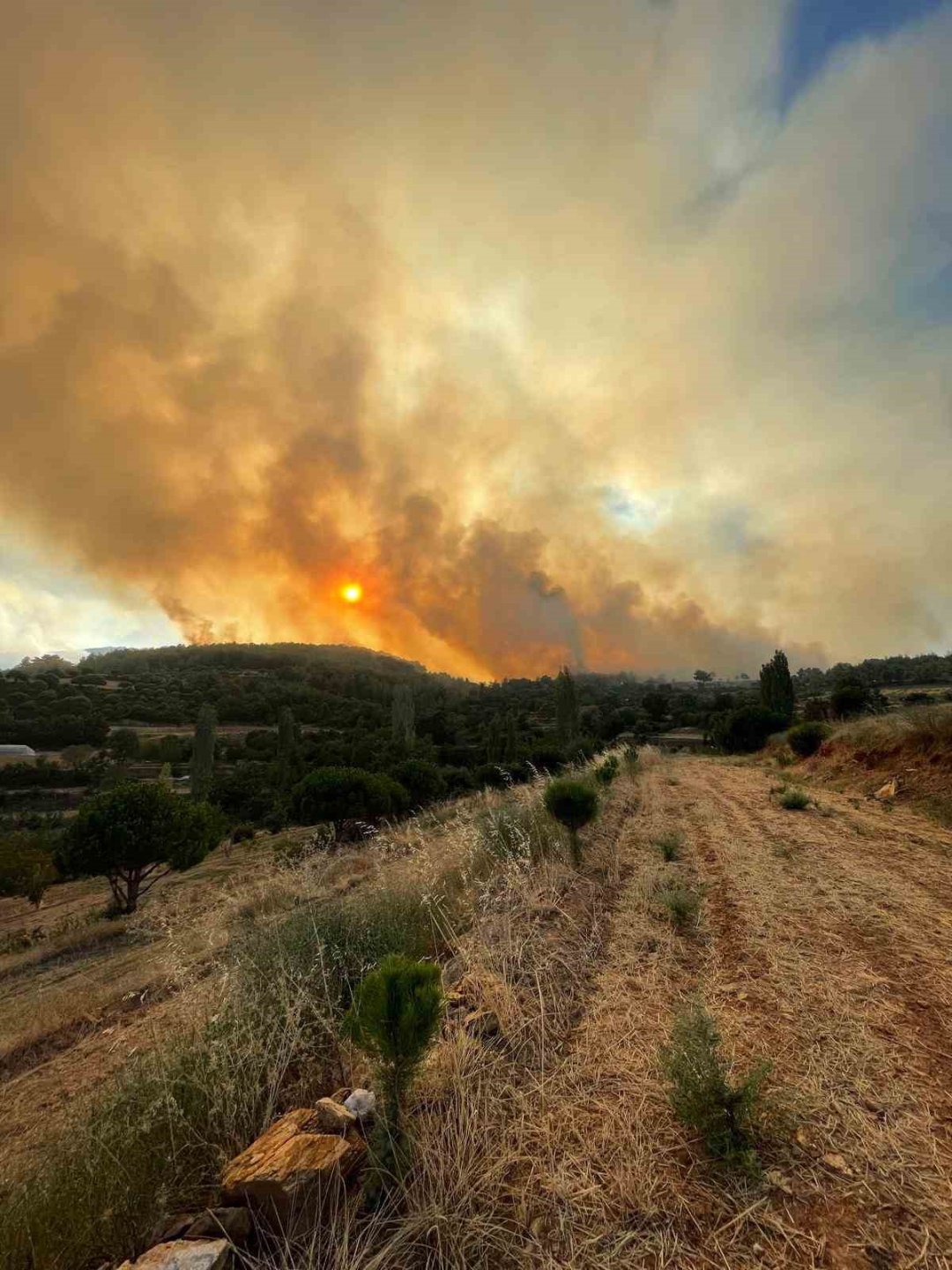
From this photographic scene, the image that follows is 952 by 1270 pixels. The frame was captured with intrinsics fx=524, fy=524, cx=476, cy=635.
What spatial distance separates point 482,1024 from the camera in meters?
4.35

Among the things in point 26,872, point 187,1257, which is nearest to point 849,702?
point 187,1257

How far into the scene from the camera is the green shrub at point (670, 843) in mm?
10781

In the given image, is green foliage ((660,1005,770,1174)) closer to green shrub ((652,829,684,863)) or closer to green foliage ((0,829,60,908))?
green shrub ((652,829,684,863))

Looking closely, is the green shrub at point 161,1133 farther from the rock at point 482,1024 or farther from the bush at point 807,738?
the bush at point 807,738

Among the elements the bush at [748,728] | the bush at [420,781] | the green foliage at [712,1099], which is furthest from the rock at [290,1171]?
the bush at [748,728]

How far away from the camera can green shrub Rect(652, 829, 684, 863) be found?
1078cm

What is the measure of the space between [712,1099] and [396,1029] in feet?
6.54

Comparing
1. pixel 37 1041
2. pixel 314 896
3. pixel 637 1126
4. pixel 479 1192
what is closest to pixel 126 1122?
pixel 479 1192

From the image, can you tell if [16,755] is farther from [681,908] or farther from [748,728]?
[748,728]

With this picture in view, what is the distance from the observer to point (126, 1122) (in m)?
3.25

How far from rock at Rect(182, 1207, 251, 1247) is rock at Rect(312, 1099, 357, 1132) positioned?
0.62 meters

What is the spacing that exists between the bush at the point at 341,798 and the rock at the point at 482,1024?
2523 centimetres

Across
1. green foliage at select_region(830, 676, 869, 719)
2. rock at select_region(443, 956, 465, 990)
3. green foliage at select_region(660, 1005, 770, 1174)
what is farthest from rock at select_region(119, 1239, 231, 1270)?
green foliage at select_region(830, 676, 869, 719)

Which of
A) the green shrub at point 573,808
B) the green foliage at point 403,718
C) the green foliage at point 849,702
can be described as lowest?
the green shrub at point 573,808
